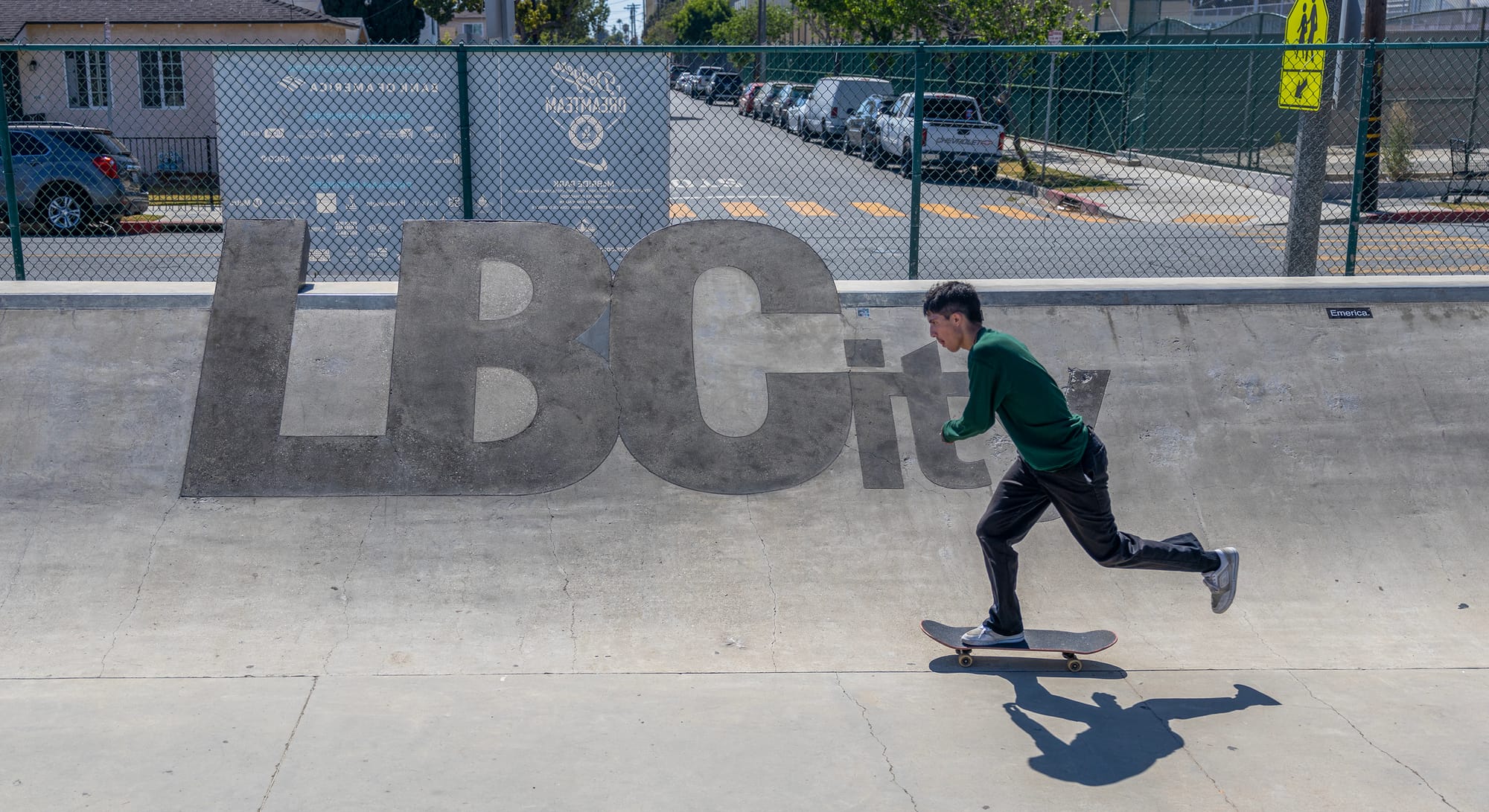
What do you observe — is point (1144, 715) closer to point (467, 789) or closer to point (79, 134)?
point (467, 789)

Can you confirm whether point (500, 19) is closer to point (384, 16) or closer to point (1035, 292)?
point (1035, 292)

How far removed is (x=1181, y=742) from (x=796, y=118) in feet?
22.3

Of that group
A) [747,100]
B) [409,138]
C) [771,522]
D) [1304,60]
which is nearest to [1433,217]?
[1304,60]

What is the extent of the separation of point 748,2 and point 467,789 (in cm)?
8888

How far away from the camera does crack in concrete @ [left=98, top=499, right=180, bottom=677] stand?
→ 5.47m

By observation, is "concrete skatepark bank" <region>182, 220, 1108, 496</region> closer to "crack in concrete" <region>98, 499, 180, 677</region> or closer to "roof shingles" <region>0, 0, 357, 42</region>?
"crack in concrete" <region>98, 499, 180, 677</region>

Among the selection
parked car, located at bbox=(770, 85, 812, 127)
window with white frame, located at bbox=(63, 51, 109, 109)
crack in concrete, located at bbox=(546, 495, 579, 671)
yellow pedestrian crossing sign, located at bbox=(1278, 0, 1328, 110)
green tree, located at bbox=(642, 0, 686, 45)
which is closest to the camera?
crack in concrete, located at bbox=(546, 495, 579, 671)

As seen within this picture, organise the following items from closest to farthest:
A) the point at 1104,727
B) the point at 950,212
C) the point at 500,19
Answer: the point at 1104,727 < the point at 950,212 < the point at 500,19

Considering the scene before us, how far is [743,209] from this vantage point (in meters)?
11.4

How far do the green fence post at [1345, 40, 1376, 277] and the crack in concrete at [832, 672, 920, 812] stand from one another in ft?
14.3

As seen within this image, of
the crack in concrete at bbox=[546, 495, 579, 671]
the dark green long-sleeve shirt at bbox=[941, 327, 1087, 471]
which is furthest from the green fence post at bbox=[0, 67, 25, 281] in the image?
the dark green long-sleeve shirt at bbox=[941, 327, 1087, 471]

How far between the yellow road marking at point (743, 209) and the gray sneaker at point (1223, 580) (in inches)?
223

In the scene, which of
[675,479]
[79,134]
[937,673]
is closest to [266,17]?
[79,134]

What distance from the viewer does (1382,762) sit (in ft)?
15.2
